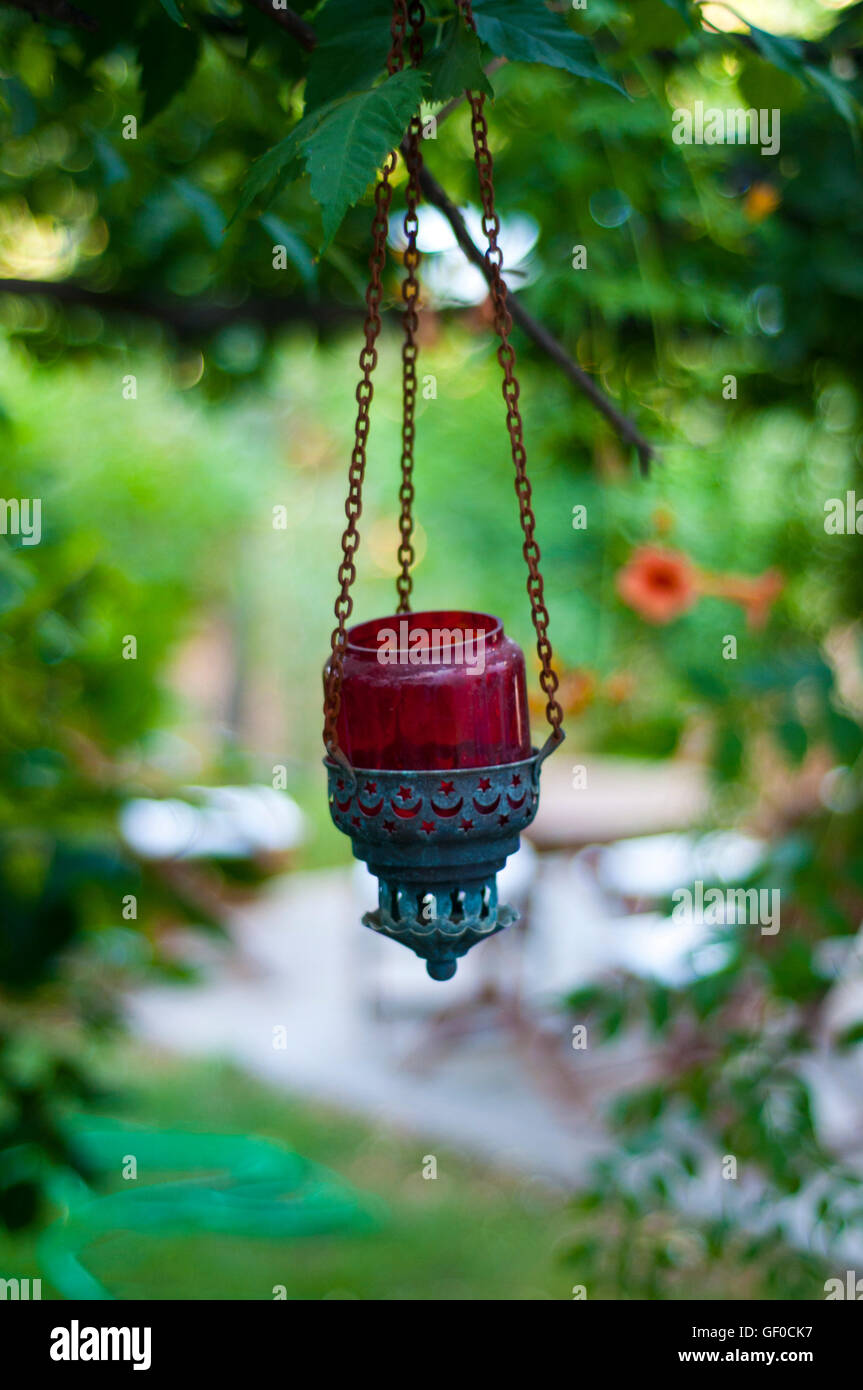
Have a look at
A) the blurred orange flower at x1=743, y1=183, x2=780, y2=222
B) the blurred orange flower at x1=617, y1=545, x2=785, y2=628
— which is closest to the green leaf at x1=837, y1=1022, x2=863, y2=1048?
the blurred orange flower at x1=617, y1=545, x2=785, y2=628

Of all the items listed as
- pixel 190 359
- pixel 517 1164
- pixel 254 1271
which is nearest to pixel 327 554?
pixel 517 1164

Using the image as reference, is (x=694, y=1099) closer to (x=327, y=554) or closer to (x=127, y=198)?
(x=127, y=198)

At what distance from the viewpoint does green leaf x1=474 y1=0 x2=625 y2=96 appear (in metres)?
0.56

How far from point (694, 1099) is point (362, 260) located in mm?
1044

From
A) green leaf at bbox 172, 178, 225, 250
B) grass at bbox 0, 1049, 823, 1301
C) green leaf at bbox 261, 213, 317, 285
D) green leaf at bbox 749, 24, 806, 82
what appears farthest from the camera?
grass at bbox 0, 1049, 823, 1301

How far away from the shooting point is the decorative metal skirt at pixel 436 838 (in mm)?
626

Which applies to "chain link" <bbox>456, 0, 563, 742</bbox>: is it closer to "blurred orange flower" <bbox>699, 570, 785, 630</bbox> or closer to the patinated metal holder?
the patinated metal holder

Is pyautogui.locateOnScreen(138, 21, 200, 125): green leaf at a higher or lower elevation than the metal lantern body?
higher

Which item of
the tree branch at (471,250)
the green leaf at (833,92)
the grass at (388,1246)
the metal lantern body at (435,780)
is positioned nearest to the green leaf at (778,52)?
the green leaf at (833,92)

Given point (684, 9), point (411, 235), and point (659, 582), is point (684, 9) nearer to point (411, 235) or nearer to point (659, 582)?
point (411, 235)

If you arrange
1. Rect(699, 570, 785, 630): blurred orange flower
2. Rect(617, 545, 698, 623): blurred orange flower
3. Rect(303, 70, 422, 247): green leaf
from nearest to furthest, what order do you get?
1. Rect(303, 70, 422, 247): green leaf
2. Rect(617, 545, 698, 623): blurred orange flower
3. Rect(699, 570, 785, 630): blurred orange flower

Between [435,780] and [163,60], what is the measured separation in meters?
0.50
